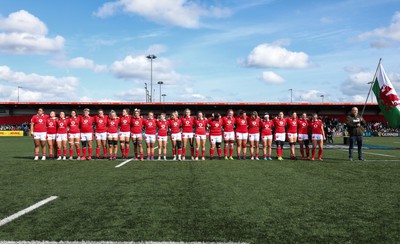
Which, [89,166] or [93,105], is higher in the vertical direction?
[93,105]

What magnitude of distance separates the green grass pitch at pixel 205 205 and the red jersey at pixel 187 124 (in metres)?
3.67

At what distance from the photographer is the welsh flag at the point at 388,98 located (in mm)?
16172

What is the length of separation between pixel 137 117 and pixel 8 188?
6.14m

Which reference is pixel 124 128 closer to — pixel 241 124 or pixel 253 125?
pixel 241 124

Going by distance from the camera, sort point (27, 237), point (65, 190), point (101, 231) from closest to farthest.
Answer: point (27, 237) → point (101, 231) → point (65, 190)

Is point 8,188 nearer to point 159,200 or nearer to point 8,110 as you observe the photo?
point 159,200

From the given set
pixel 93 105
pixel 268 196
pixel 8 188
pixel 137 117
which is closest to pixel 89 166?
pixel 137 117

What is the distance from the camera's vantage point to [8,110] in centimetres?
5469

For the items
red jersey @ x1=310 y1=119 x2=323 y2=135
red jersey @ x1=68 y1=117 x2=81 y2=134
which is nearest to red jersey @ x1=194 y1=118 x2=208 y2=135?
red jersey @ x1=310 y1=119 x2=323 y2=135

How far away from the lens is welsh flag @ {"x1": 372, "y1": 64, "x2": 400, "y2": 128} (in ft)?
53.1

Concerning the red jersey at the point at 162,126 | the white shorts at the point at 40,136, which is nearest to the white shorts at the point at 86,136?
the white shorts at the point at 40,136

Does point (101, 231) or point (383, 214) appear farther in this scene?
point (383, 214)

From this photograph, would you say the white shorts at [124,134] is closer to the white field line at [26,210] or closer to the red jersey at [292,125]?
the red jersey at [292,125]

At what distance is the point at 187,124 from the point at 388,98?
10.3 metres
